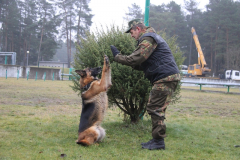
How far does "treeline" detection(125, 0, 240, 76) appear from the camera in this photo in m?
45.3

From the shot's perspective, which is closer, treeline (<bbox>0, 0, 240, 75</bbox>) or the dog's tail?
the dog's tail

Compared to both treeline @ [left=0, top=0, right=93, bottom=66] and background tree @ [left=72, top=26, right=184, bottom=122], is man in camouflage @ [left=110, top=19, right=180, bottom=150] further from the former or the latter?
treeline @ [left=0, top=0, right=93, bottom=66]

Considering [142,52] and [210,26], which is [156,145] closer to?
[142,52]

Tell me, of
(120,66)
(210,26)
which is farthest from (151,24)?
(120,66)

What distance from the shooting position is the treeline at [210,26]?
45.3 m

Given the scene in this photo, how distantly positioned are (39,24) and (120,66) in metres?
53.9

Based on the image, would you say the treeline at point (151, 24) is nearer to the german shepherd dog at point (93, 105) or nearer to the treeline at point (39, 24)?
the treeline at point (39, 24)

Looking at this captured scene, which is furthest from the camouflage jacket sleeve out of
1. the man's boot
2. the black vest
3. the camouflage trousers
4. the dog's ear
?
the man's boot

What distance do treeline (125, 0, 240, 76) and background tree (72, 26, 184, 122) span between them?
35.0m

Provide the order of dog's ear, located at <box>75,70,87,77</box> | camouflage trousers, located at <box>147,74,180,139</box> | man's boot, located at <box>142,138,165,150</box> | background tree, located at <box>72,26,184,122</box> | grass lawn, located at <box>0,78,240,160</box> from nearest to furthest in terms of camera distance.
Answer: grass lawn, located at <box>0,78,240,160</box>, camouflage trousers, located at <box>147,74,180,139</box>, man's boot, located at <box>142,138,165,150</box>, dog's ear, located at <box>75,70,87,77</box>, background tree, located at <box>72,26,184,122</box>

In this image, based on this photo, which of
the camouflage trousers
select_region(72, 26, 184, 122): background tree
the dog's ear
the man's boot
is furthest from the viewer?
select_region(72, 26, 184, 122): background tree

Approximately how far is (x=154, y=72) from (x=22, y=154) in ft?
8.93

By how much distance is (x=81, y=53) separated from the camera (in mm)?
5582

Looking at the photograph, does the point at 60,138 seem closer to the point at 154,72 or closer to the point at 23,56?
the point at 154,72
